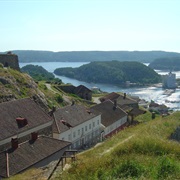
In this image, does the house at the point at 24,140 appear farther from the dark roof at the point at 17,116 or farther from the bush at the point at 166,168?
the bush at the point at 166,168

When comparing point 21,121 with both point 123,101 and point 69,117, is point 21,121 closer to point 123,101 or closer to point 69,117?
point 69,117

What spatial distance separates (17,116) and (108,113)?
22.8m

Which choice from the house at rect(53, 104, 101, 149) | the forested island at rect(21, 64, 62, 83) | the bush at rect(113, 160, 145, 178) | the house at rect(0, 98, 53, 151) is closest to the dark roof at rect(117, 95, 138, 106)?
the house at rect(53, 104, 101, 149)

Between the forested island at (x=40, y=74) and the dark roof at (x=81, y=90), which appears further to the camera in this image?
the forested island at (x=40, y=74)

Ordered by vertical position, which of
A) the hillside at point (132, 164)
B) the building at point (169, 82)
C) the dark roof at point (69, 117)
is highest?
the hillside at point (132, 164)

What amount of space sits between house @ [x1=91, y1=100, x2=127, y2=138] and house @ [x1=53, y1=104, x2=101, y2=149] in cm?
250

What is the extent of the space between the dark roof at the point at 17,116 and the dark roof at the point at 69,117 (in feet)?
13.6

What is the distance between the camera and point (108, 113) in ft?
152

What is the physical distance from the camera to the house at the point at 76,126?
104ft

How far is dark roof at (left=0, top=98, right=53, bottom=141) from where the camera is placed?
76.9 feet

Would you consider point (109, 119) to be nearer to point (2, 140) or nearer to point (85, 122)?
point (85, 122)

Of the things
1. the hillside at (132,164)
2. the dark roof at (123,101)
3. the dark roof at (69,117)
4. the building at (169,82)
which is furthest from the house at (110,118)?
the building at (169,82)

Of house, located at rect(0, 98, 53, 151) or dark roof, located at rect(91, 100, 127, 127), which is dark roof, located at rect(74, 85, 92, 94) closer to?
dark roof, located at rect(91, 100, 127, 127)

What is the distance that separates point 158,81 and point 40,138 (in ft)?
588
